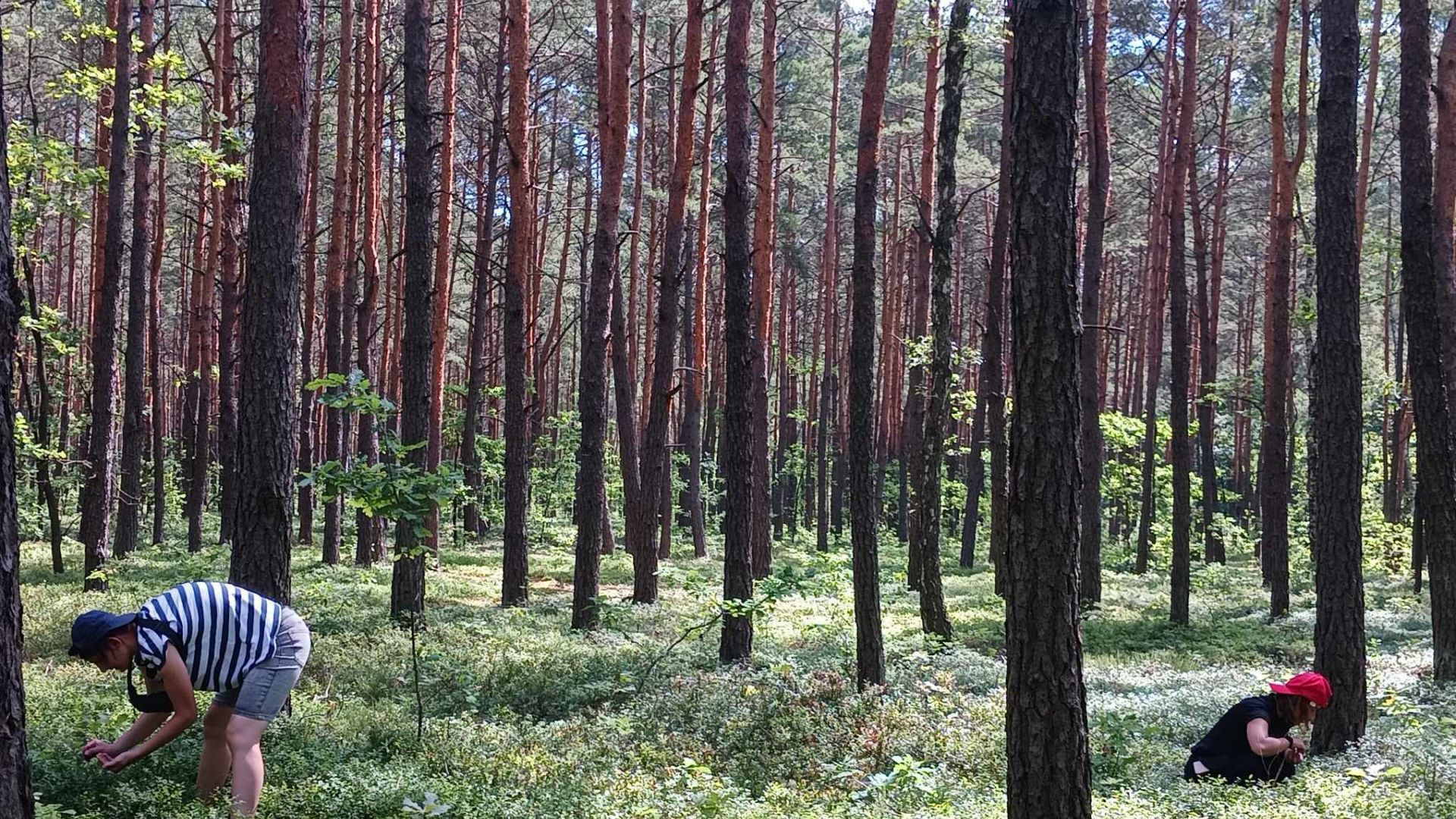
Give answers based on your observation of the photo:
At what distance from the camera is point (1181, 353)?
16.5 m

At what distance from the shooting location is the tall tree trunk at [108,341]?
14.7 meters

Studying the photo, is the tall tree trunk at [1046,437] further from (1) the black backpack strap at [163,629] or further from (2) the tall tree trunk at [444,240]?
(2) the tall tree trunk at [444,240]

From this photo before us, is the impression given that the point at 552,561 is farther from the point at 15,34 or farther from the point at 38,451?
the point at 15,34

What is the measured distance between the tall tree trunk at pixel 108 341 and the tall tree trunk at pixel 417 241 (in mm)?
4782

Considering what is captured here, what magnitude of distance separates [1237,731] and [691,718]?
4285mm

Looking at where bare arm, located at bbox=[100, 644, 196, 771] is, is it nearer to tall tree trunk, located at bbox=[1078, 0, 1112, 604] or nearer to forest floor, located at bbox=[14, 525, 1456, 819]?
forest floor, located at bbox=[14, 525, 1456, 819]

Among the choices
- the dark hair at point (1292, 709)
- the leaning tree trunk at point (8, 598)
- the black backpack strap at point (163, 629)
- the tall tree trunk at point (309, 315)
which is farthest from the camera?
the tall tree trunk at point (309, 315)

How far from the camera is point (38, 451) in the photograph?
1186cm

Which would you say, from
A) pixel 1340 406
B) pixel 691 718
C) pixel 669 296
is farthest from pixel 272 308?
pixel 669 296

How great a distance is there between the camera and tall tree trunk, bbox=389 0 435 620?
12.4 m

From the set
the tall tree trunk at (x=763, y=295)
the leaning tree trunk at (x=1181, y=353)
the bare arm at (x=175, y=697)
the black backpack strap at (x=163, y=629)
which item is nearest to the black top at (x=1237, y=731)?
the bare arm at (x=175, y=697)

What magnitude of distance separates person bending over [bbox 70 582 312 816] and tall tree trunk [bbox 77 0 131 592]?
1056 cm

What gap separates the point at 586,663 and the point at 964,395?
8.42 meters

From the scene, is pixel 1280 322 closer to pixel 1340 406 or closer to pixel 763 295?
pixel 763 295
